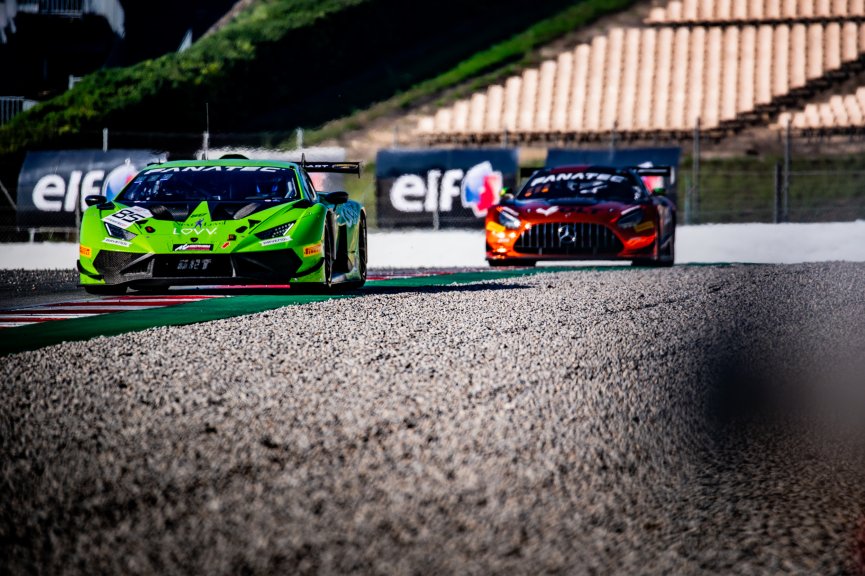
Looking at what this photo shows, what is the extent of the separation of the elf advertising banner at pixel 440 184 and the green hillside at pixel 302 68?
6.78m

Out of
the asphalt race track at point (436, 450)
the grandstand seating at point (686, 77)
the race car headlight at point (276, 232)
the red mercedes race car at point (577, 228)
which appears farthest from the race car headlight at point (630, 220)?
the grandstand seating at point (686, 77)

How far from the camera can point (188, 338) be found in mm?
8672

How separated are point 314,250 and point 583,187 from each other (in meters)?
6.28

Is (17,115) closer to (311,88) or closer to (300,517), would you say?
(311,88)

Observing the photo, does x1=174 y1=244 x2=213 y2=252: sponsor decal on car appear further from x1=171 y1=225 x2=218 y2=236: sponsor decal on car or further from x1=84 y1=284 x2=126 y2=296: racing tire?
x1=84 y1=284 x2=126 y2=296: racing tire

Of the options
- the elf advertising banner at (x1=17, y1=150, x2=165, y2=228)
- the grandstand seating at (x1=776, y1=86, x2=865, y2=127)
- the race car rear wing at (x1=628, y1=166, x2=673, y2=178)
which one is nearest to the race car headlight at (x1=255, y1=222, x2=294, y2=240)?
A: the race car rear wing at (x1=628, y1=166, x2=673, y2=178)

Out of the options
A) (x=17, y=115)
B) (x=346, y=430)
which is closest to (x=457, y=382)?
(x=346, y=430)

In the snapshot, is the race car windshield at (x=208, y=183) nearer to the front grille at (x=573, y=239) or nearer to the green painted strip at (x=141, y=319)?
the green painted strip at (x=141, y=319)

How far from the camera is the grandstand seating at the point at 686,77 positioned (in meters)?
31.9

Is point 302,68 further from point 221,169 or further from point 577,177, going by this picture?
point 221,169

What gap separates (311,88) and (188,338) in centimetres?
2902

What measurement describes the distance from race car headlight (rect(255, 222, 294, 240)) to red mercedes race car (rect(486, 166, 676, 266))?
5.11 meters

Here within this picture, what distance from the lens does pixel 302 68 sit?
36812 millimetres

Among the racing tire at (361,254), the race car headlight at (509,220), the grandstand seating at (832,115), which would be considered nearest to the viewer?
the racing tire at (361,254)
